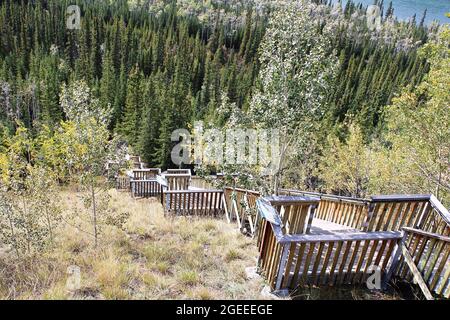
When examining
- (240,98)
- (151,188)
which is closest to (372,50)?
(240,98)

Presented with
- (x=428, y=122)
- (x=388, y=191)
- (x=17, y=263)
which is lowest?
(x=388, y=191)

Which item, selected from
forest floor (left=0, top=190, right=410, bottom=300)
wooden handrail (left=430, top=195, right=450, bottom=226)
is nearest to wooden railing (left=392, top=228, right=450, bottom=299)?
forest floor (left=0, top=190, right=410, bottom=300)

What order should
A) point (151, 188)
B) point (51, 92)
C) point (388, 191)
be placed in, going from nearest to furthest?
point (388, 191) < point (151, 188) < point (51, 92)

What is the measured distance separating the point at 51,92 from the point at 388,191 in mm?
48649

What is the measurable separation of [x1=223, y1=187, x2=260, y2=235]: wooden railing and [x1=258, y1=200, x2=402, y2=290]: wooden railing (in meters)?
2.30

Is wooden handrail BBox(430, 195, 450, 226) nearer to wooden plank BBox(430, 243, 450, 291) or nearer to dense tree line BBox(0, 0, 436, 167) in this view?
wooden plank BBox(430, 243, 450, 291)

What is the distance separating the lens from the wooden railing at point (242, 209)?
26.0 ft

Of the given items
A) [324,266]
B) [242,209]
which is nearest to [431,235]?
[324,266]

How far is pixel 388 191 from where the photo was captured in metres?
14.3

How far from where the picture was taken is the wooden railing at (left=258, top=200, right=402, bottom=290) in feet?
14.9

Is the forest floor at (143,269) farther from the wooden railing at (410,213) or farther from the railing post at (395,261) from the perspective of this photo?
the wooden railing at (410,213)

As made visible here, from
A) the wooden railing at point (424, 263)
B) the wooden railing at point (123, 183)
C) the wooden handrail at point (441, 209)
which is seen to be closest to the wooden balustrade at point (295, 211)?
the wooden railing at point (424, 263)
